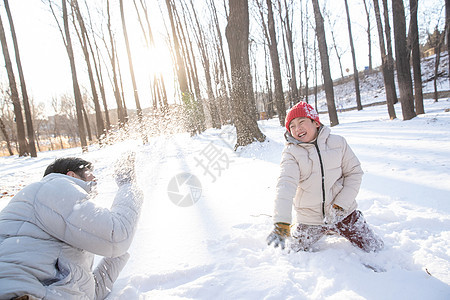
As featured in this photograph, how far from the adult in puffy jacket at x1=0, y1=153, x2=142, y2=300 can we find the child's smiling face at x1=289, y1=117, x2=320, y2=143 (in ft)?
4.48

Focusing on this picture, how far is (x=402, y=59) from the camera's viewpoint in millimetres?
7578

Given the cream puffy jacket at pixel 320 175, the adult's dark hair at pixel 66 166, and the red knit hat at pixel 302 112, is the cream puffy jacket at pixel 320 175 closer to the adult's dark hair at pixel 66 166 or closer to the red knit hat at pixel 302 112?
the red knit hat at pixel 302 112

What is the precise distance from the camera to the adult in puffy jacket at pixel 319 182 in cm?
196

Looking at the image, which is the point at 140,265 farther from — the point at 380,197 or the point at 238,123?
the point at 238,123

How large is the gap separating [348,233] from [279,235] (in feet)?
2.22

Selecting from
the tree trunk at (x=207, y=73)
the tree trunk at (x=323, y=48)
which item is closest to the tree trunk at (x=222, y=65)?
the tree trunk at (x=207, y=73)

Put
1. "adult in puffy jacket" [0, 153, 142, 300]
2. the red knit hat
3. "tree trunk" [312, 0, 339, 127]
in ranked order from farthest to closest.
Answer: "tree trunk" [312, 0, 339, 127] → the red knit hat → "adult in puffy jacket" [0, 153, 142, 300]

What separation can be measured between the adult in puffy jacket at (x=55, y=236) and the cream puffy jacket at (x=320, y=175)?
1216 millimetres

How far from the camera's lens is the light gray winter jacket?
1.03 meters

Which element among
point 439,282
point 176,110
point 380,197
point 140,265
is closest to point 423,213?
point 380,197

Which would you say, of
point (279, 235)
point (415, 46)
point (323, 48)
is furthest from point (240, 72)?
point (415, 46)

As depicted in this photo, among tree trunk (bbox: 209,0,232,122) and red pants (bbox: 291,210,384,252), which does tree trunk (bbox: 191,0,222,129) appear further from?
red pants (bbox: 291,210,384,252)

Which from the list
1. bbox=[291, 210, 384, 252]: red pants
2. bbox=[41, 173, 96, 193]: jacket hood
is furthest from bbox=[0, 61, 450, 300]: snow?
bbox=[41, 173, 96, 193]: jacket hood

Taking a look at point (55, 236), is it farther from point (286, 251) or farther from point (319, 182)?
point (319, 182)
